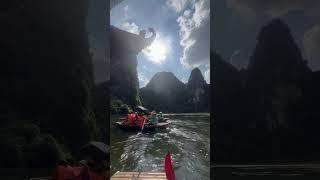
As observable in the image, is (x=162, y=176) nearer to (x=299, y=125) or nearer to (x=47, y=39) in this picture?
(x=299, y=125)

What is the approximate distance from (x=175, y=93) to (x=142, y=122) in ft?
12.0

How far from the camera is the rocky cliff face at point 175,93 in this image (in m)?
6.89

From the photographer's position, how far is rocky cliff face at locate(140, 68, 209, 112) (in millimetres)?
6888

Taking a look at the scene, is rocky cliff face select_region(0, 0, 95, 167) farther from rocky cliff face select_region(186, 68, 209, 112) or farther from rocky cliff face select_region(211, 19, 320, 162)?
rocky cliff face select_region(186, 68, 209, 112)

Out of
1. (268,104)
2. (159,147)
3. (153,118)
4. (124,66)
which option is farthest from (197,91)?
(159,147)

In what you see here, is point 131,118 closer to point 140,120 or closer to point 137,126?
point 140,120

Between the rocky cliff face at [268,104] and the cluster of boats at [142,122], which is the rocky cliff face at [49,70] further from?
the cluster of boats at [142,122]

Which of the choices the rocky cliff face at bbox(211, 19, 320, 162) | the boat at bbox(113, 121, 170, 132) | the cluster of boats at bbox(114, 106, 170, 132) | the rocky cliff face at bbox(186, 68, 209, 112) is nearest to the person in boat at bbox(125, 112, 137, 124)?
the cluster of boats at bbox(114, 106, 170, 132)

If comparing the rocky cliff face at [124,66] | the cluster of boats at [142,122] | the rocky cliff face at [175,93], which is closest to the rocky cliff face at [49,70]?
the rocky cliff face at [124,66]

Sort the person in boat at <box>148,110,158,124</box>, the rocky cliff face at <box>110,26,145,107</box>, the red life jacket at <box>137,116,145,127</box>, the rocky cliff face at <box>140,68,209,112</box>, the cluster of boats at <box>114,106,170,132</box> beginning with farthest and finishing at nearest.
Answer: the red life jacket at <box>137,116,145,127</box>, the cluster of boats at <box>114,106,170,132</box>, the person in boat at <box>148,110,158,124</box>, the rocky cliff face at <box>110,26,145,107</box>, the rocky cliff face at <box>140,68,209,112</box>

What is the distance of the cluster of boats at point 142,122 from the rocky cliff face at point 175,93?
1.77 m

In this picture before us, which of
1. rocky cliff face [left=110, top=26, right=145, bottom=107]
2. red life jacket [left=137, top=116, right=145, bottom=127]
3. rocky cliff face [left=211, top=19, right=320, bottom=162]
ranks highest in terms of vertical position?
rocky cliff face [left=110, top=26, right=145, bottom=107]

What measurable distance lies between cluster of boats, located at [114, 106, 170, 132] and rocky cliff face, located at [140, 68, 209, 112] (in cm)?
177

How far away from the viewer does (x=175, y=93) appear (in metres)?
7.52
